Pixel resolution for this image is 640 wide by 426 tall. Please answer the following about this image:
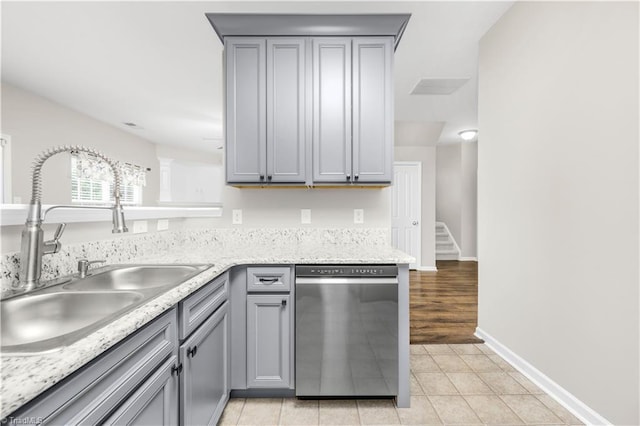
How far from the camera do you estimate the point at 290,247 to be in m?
2.37

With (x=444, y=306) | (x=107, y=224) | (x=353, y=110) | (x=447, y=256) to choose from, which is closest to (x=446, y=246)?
(x=447, y=256)

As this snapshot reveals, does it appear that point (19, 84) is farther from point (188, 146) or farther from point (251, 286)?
point (251, 286)

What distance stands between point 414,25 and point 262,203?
1.95 metres

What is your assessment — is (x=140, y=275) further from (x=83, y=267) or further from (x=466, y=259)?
(x=466, y=259)

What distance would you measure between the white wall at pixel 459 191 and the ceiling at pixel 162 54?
3104 millimetres

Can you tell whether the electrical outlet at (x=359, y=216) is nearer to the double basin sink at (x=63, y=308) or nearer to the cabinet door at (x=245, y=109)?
the cabinet door at (x=245, y=109)

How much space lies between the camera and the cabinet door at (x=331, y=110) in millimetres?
2150

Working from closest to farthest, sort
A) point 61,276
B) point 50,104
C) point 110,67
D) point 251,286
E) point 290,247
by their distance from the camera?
point 61,276 → point 251,286 → point 290,247 → point 110,67 → point 50,104

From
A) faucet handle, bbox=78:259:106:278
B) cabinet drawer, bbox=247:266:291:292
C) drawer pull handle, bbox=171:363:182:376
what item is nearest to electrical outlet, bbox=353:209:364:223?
cabinet drawer, bbox=247:266:291:292

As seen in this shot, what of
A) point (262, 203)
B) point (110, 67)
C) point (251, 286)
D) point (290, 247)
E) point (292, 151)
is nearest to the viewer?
point (251, 286)

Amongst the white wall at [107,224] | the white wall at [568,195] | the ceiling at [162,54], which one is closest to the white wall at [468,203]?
the ceiling at [162,54]

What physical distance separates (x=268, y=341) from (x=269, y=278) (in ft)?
1.29

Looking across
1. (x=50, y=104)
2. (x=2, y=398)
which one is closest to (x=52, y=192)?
(x=50, y=104)

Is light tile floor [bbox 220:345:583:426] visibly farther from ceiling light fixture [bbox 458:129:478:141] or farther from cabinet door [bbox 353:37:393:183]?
ceiling light fixture [bbox 458:129:478:141]
